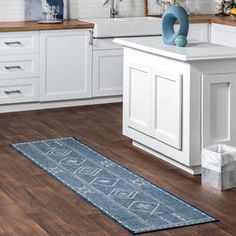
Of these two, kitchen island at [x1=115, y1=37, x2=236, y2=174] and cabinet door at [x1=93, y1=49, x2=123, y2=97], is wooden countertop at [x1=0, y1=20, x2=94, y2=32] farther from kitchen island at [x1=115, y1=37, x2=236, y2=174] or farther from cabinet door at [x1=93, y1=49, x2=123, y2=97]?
kitchen island at [x1=115, y1=37, x2=236, y2=174]

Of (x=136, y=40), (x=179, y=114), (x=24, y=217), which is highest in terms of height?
(x=136, y=40)

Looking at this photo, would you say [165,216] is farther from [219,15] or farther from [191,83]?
[219,15]

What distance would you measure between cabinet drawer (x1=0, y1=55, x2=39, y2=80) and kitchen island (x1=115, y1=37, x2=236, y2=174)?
186 cm

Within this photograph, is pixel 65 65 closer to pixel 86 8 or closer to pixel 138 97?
pixel 86 8

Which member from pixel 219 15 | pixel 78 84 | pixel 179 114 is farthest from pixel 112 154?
pixel 219 15

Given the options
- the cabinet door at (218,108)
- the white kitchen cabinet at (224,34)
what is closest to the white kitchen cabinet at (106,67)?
the white kitchen cabinet at (224,34)

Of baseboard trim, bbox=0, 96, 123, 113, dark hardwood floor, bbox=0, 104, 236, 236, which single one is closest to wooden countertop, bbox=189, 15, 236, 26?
baseboard trim, bbox=0, 96, 123, 113

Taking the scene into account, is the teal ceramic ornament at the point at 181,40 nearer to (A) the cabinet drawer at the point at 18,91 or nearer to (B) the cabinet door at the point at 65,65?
(B) the cabinet door at the point at 65,65

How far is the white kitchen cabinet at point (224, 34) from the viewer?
7745 mm

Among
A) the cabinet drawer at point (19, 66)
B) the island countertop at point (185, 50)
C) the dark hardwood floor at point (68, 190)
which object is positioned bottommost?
the dark hardwood floor at point (68, 190)

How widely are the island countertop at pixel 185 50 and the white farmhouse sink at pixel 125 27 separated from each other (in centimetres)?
155

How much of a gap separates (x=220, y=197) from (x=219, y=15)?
4.02 meters

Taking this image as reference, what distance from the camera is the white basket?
492 centimetres

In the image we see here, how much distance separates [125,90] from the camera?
19.8ft
